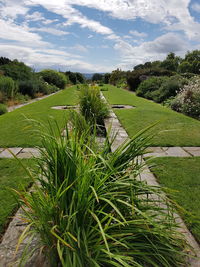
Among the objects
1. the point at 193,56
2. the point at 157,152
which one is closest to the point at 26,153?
the point at 157,152

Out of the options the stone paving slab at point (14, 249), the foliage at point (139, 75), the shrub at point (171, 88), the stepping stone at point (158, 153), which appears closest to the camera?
the stone paving slab at point (14, 249)

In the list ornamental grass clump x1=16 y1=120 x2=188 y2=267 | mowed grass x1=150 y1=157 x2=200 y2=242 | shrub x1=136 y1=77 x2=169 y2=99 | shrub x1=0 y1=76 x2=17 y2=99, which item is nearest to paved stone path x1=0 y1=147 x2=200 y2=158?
mowed grass x1=150 y1=157 x2=200 y2=242

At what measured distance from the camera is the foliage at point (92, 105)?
18.4 ft

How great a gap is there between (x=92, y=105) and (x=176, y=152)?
2555mm

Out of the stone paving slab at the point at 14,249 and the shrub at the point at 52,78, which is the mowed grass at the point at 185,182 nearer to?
the stone paving slab at the point at 14,249

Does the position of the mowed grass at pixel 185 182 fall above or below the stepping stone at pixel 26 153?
above

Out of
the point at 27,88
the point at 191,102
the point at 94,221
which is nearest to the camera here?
the point at 94,221

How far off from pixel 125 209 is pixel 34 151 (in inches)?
106

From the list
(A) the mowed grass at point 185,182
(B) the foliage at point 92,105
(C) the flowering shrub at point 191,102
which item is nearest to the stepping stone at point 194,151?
(A) the mowed grass at point 185,182

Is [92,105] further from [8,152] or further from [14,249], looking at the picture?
[14,249]

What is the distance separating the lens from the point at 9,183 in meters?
2.68

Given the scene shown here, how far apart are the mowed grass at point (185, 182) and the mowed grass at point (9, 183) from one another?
141 centimetres

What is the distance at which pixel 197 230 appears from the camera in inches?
74.6

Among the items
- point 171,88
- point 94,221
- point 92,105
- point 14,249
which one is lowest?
point 14,249
